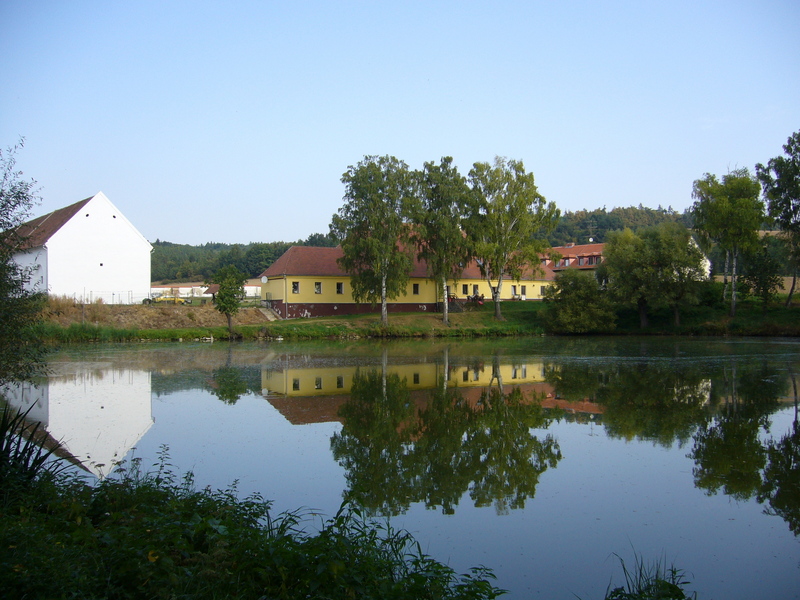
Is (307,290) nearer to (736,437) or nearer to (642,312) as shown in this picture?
(642,312)

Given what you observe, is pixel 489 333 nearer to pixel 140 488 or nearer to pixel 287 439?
pixel 287 439

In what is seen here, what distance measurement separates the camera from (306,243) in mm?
107312

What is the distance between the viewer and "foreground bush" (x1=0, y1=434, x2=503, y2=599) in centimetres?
430

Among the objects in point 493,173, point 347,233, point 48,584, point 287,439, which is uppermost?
point 493,173

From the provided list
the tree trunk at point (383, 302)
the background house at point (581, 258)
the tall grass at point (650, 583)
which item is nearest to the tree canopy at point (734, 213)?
the tree trunk at point (383, 302)

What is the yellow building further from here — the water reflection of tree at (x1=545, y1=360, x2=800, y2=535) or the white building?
the water reflection of tree at (x1=545, y1=360, x2=800, y2=535)

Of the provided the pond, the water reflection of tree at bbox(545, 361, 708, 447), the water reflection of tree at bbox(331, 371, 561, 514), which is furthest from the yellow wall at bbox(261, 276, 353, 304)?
the water reflection of tree at bbox(331, 371, 561, 514)

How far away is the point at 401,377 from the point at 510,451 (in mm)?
9839

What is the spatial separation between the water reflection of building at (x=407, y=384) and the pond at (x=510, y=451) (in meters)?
0.13

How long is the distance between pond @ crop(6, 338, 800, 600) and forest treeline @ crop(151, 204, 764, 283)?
75678 millimetres

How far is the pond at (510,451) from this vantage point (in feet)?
21.7

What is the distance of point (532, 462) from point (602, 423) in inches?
147

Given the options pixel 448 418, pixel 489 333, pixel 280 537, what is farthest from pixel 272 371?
pixel 489 333

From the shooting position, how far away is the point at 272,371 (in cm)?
2225
